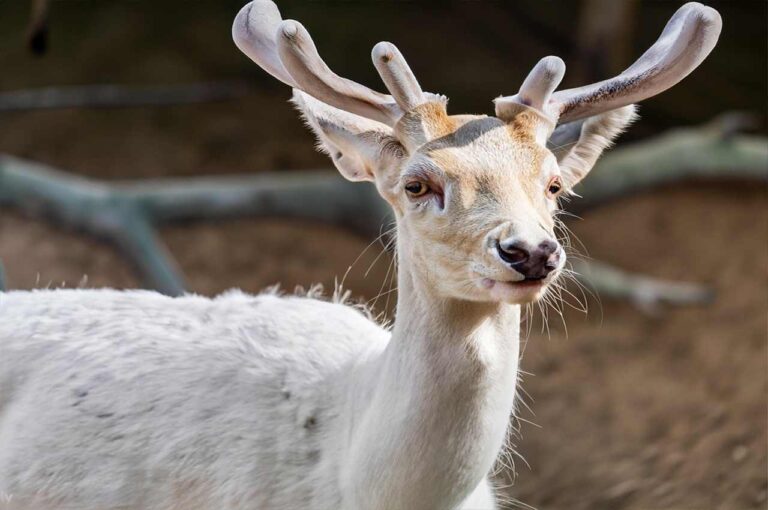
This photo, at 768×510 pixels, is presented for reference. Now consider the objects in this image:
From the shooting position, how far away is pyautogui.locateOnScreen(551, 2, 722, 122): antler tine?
3.58 m

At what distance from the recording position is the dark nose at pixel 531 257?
10.1ft

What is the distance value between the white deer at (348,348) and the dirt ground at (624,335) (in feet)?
9.12

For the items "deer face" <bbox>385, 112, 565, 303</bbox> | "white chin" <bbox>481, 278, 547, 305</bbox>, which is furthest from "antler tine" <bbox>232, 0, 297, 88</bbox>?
"white chin" <bbox>481, 278, 547, 305</bbox>

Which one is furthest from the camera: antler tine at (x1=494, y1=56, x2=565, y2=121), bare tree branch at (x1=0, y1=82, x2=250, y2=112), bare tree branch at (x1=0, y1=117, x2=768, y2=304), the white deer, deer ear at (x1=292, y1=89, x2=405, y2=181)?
bare tree branch at (x1=0, y1=82, x2=250, y2=112)

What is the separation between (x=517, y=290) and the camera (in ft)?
10.4

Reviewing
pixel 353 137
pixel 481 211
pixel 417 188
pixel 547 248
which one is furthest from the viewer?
pixel 353 137

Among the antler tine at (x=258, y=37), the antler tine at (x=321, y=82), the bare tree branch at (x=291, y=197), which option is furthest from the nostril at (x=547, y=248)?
the bare tree branch at (x=291, y=197)

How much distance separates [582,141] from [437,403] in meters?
1.00

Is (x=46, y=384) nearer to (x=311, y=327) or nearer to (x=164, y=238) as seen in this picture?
(x=311, y=327)

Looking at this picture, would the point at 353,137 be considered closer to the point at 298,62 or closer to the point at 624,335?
the point at 298,62

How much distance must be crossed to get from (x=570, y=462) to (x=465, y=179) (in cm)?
435

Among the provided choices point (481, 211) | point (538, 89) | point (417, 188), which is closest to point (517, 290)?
point (481, 211)

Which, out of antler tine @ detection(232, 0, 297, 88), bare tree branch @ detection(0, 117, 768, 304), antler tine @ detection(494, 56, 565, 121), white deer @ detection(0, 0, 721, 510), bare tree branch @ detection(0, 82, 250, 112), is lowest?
bare tree branch @ detection(0, 117, 768, 304)

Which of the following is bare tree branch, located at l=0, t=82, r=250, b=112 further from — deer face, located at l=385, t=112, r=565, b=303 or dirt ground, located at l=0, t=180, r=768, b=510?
deer face, located at l=385, t=112, r=565, b=303
